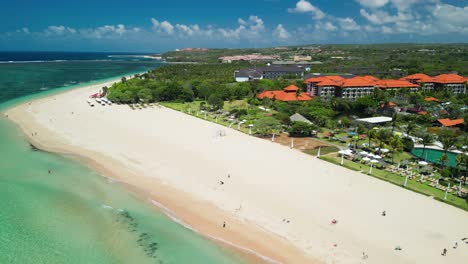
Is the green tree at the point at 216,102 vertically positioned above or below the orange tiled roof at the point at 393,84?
below

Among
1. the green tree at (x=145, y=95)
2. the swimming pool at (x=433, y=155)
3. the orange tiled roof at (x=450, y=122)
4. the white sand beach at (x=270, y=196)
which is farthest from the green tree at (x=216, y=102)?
the orange tiled roof at (x=450, y=122)

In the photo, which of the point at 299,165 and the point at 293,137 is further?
the point at 293,137

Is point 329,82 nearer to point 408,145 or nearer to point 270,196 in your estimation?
point 408,145

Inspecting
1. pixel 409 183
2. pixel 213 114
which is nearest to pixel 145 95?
pixel 213 114

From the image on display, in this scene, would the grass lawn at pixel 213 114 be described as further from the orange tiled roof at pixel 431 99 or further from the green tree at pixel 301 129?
the orange tiled roof at pixel 431 99

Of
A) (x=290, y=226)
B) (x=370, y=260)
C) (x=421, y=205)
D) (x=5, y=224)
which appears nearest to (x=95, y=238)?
(x=5, y=224)

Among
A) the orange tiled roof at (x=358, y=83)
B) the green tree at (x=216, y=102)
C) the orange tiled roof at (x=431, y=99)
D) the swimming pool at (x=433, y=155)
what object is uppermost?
the orange tiled roof at (x=358, y=83)

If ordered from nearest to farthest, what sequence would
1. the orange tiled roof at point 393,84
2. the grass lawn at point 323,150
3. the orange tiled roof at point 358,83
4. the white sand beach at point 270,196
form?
the white sand beach at point 270,196, the grass lawn at point 323,150, the orange tiled roof at point 358,83, the orange tiled roof at point 393,84

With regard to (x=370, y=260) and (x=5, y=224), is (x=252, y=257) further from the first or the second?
(x=5, y=224)
